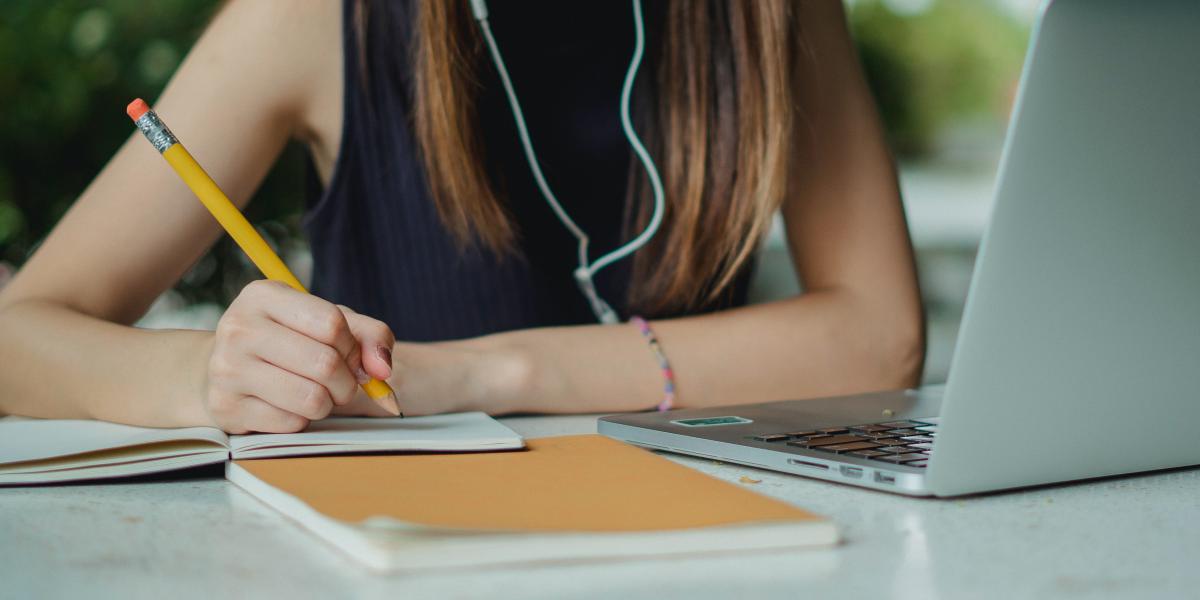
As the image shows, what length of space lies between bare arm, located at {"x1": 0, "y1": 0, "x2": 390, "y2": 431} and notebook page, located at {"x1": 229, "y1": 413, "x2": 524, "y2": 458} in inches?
1.0

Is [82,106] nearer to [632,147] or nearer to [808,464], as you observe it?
[632,147]

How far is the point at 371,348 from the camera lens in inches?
25.6

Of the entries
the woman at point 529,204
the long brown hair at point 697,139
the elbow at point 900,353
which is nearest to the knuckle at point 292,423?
the woman at point 529,204

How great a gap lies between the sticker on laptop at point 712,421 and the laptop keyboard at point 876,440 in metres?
0.06

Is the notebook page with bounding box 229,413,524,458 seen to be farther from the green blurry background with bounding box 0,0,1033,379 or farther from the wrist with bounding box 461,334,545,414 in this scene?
the green blurry background with bounding box 0,0,1033,379

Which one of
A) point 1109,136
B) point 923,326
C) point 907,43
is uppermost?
point 1109,136

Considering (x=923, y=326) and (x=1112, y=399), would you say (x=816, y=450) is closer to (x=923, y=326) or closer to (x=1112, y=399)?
(x=1112, y=399)

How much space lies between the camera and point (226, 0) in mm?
1119

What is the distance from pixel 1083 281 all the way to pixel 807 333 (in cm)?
55

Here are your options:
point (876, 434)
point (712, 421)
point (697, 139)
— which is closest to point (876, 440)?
point (876, 434)

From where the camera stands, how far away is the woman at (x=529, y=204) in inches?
36.0

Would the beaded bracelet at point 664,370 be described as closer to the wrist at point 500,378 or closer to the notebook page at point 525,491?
the wrist at point 500,378

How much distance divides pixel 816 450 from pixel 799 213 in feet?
2.17

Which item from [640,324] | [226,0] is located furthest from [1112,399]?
[226,0]
